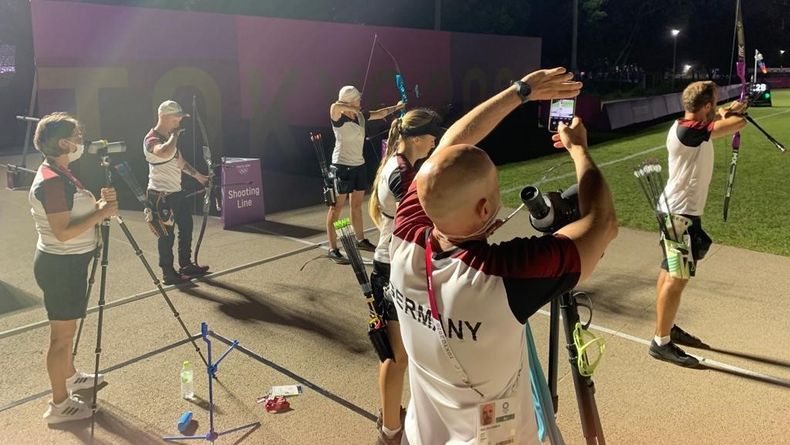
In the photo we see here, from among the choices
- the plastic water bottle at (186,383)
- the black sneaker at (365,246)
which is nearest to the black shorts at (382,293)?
the plastic water bottle at (186,383)

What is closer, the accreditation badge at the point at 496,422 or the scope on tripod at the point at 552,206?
the accreditation badge at the point at 496,422

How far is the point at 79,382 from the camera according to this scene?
4.25 metres

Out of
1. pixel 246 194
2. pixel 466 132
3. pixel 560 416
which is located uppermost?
pixel 466 132

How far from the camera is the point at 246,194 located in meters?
9.34

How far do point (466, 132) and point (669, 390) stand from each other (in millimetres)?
2959

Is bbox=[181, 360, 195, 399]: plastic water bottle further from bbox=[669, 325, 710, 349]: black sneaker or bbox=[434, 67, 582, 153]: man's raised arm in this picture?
bbox=[669, 325, 710, 349]: black sneaker

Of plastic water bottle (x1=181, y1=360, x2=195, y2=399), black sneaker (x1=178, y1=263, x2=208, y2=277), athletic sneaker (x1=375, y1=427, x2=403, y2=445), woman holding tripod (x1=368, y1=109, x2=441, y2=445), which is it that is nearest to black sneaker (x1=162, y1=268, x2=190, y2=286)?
black sneaker (x1=178, y1=263, x2=208, y2=277)

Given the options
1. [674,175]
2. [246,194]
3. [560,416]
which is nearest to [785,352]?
[674,175]

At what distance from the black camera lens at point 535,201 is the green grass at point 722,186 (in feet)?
18.1

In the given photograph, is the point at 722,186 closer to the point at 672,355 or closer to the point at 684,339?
the point at 684,339

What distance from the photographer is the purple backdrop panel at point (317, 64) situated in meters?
14.2

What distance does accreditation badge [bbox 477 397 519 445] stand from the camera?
1881 mm

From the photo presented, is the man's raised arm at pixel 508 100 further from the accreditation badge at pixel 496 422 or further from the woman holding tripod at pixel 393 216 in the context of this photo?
the woman holding tripod at pixel 393 216

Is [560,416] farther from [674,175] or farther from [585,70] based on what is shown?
[585,70]
